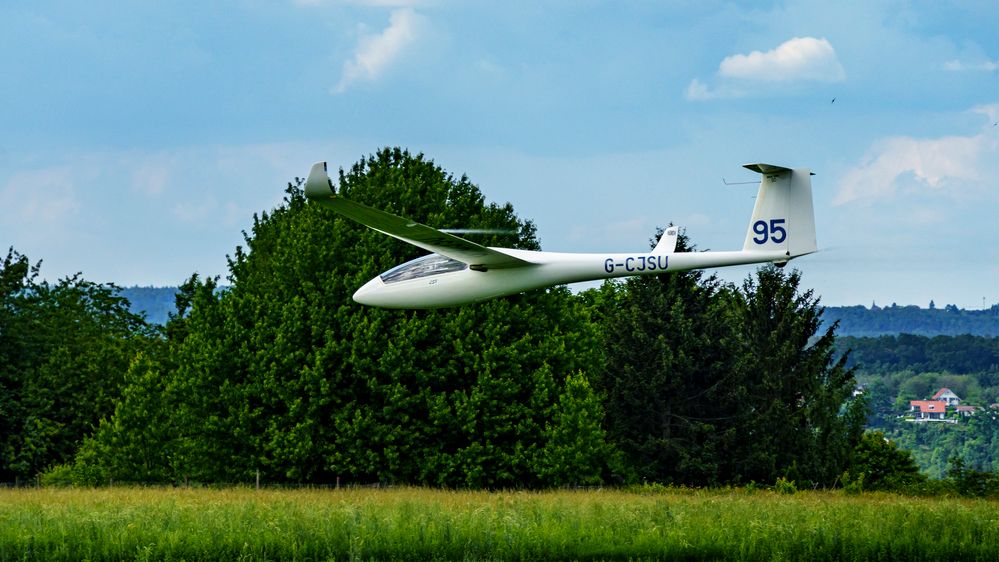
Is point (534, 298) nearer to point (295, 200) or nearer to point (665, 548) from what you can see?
point (295, 200)

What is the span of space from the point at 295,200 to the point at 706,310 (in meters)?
21.6

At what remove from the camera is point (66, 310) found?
8606cm

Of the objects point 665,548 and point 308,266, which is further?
point 308,266

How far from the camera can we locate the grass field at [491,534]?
24.2 m

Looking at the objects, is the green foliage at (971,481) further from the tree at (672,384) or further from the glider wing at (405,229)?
the glider wing at (405,229)

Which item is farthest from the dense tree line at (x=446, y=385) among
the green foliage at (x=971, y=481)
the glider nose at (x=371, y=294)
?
the glider nose at (x=371, y=294)

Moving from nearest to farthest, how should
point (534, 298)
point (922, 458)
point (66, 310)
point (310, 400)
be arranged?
point (310, 400) < point (534, 298) < point (66, 310) < point (922, 458)

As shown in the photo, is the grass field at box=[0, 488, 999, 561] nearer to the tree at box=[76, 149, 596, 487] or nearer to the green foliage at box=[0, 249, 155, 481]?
the tree at box=[76, 149, 596, 487]

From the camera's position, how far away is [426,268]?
28.5 m

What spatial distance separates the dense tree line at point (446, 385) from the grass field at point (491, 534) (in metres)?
20.9

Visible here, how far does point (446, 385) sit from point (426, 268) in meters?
24.5

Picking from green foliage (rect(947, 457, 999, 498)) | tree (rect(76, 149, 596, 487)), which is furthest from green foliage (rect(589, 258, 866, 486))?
green foliage (rect(947, 457, 999, 498))

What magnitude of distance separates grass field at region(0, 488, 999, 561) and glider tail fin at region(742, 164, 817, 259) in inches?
238

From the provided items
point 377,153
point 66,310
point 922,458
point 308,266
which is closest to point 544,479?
point 308,266
